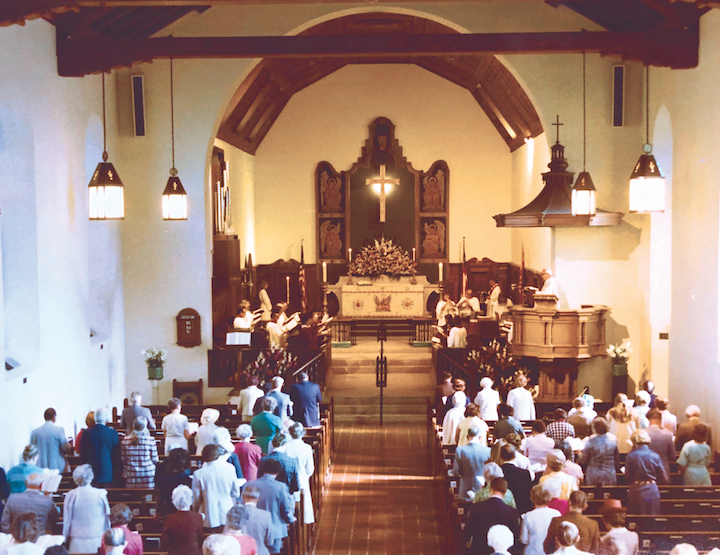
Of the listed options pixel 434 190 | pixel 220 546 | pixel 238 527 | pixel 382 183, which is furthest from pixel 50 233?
pixel 434 190

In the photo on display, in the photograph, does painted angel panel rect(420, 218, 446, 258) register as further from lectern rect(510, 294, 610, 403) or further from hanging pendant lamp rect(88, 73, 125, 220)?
hanging pendant lamp rect(88, 73, 125, 220)

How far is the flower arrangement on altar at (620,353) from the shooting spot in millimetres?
14156

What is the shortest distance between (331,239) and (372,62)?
15.5ft

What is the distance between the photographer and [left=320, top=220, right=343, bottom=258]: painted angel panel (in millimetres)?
22375

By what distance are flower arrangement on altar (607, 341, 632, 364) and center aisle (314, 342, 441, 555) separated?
3311 mm

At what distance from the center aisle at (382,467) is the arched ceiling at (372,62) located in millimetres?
5564

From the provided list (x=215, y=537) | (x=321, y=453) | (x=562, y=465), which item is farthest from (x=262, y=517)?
(x=321, y=453)

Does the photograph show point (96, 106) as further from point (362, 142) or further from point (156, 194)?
point (362, 142)

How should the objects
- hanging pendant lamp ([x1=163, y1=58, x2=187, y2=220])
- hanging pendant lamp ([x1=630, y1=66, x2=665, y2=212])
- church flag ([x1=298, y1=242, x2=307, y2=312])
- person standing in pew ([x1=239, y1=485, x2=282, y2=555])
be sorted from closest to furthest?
person standing in pew ([x1=239, y1=485, x2=282, y2=555]) < hanging pendant lamp ([x1=630, y1=66, x2=665, y2=212]) < hanging pendant lamp ([x1=163, y1=58, x2=187, y2=220]) < church flag ([x1=298, y1=242, x2=307, y2=312])

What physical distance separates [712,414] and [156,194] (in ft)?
31.2

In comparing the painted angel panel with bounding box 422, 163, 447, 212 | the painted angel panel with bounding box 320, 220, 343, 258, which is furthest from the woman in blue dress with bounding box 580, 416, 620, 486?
the painted angel panel with bounding box 320, 220, 343, 258

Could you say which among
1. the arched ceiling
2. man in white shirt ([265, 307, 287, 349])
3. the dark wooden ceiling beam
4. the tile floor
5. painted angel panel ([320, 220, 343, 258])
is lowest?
the tile floor

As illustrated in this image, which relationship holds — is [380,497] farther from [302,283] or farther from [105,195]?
[302,283]

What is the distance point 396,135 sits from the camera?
22.1 meters
